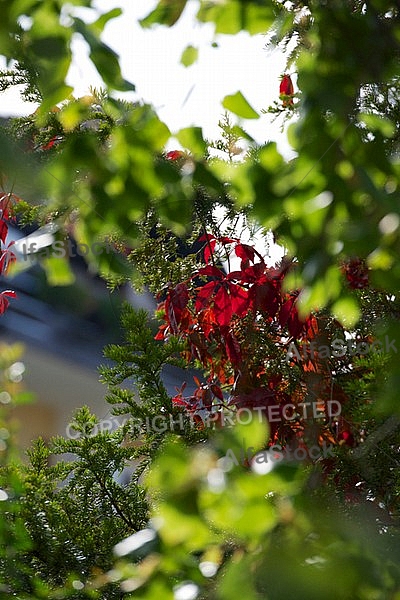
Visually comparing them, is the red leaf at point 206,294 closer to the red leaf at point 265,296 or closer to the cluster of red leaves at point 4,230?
the red leaf at point 265,296

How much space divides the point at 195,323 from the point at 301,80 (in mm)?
1303

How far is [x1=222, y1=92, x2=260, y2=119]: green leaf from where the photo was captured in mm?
740

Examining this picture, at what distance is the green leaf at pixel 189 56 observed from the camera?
794mm

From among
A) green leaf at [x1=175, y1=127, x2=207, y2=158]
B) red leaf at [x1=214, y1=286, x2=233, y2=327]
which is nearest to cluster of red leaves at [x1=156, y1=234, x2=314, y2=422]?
red leaf at [x1=214, y1=286, x2=233, y2=327]

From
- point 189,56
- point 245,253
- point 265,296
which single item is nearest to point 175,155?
point 245,253

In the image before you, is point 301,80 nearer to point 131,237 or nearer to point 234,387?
point 131,237

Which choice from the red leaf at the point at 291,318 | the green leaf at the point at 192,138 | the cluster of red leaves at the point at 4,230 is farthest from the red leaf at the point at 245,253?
the green leaf at the point at 192,138

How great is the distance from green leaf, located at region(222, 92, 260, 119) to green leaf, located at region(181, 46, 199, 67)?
83 millimetres

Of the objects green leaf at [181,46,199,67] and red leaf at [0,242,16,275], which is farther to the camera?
red leaf at [0,242,16,275]

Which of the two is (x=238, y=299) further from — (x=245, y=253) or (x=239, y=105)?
(x=239, y=105)

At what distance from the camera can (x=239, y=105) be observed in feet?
2.43

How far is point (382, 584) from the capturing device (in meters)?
0.53

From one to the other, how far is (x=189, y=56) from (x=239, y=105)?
0.32 feet

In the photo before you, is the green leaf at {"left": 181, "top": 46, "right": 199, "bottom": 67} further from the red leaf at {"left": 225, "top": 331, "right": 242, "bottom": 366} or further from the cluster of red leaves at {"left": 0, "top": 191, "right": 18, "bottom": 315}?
the red leaf at {"left": 225, "top": 331, "right": 242, "bottom": 366}
